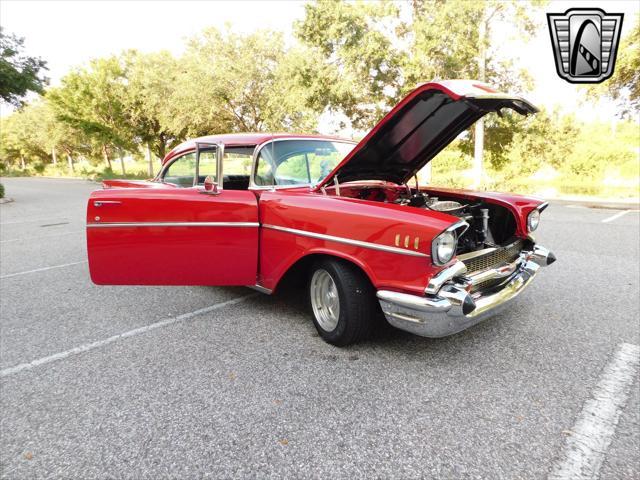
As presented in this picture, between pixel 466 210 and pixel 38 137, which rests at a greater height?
pixel 38 137

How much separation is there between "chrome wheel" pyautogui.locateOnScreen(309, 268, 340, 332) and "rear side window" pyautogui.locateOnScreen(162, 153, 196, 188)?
1906 mm

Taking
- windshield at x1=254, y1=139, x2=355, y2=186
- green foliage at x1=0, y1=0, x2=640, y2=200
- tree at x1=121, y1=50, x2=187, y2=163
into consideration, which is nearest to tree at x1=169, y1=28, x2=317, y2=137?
green foliage at x1=0, y1=0, x2=640, y2=200

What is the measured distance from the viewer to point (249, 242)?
3004mm

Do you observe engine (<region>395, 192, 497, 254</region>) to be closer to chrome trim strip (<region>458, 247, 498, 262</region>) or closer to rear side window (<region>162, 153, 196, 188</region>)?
chrome trim strip (<region>458, 247, 498, 262</region>)

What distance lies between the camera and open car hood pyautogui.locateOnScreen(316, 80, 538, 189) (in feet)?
8.20

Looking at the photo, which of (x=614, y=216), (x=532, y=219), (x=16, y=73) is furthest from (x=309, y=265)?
(x=16, y=73)

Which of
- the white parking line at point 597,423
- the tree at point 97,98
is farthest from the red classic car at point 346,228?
the tree at point 97,98

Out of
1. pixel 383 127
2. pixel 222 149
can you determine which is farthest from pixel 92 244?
pixel 383 127

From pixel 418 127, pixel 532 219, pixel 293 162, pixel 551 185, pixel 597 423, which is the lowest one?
pixel 597 423

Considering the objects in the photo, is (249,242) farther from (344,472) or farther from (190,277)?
(344,472)

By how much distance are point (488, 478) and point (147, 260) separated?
2675mm

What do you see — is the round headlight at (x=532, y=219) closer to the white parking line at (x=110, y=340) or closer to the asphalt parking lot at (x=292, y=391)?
the asphalt parking lot at (x=292, y=391)

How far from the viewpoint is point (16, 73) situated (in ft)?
46.1

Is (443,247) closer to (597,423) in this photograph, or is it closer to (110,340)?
(597,423)
